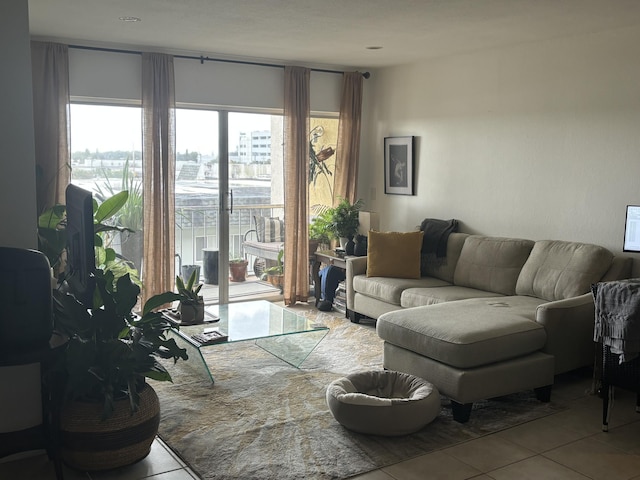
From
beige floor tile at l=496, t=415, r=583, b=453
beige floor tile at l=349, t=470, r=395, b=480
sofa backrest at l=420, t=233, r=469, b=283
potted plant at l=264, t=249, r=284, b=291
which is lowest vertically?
beige floor tile at l=349, t=470, r=395, b=480

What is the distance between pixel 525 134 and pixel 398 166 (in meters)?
1.59

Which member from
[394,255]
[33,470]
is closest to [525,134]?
[394,255]

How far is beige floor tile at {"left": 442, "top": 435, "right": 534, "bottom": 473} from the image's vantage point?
10.6 feet

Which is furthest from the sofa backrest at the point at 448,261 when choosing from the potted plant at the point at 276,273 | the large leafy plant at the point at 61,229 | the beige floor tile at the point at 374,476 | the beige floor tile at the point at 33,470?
the beige floor tile at the point at 33,470

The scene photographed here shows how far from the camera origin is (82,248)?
3037mm

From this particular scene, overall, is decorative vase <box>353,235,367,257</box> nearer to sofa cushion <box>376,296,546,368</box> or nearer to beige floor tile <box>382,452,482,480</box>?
sofa cushion <box>376,296,546,368</box>

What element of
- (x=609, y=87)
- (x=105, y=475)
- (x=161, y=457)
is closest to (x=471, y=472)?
(x=161, y=457)

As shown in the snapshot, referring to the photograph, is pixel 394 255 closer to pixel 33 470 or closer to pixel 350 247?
pixel 350 247

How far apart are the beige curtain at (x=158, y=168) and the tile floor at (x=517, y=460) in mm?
2653

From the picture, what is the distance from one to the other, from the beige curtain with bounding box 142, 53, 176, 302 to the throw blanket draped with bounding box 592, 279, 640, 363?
368 centimetres

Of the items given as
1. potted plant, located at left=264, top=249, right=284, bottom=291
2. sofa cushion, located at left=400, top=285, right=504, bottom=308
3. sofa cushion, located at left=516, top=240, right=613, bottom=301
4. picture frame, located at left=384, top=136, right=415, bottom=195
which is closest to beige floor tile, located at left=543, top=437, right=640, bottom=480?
sofa cushion, located at left=516, top=240, right=613, bottom=301

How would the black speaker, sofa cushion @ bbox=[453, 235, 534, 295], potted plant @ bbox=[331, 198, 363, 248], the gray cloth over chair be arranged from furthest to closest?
potted plant @ bbox=[331, 198, 363, 248] < sofa cushion @ bbox=[453, 235, 534, 295] < the gray cloth over chair < the black speaker

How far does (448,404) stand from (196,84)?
3.71 m

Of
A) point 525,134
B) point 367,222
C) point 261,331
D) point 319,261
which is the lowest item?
point 261,331
